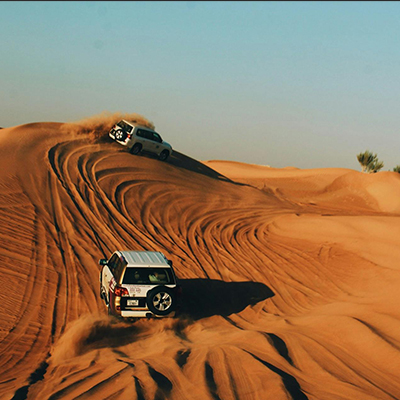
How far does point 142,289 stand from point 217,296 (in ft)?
11.9

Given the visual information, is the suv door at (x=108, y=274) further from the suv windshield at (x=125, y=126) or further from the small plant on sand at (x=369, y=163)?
the small plant on sand at (x=369, y=163)

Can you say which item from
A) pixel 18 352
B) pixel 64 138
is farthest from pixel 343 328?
pixel 64 138

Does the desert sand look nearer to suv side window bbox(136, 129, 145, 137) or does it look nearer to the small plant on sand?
suv side window bbox(136, 129, 145, 137)

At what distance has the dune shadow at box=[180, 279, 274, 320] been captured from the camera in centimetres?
1264

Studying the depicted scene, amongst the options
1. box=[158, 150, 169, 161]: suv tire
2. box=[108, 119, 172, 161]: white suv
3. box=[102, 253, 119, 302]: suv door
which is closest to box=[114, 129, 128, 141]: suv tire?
Answer: box=[108, 119, 172, 161]: white suv

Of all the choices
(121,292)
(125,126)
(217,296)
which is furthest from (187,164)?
(121,292)

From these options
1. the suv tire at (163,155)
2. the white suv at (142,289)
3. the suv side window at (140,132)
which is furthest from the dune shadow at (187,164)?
the white suv at (142,289)

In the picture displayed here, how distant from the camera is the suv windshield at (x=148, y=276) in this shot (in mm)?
10836

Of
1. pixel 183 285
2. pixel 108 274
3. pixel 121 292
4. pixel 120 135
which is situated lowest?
pixel 183 285

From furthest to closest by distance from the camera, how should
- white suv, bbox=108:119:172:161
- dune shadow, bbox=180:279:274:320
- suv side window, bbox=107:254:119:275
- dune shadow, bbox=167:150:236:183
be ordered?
1. dune shadow, bbox=167:150:236:183
2. white suv, bbox=108:119:172:161
3. dune shadow, bbox=180:279:274:320
4. suv side window, bbox=107:254:119:275

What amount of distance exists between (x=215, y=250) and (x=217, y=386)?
36.9ft

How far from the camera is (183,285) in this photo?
46.9 ft

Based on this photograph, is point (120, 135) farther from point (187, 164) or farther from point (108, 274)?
point (108, 274)

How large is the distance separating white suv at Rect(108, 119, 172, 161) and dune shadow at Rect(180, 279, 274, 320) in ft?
46.3
